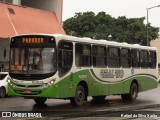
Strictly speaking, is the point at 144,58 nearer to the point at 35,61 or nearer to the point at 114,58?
the point at 114,58

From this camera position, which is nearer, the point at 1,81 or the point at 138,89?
the point at 138,89

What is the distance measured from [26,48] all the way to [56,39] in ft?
4.03

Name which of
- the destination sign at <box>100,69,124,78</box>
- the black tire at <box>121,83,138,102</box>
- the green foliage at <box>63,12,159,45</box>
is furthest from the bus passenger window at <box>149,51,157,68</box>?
the green foliage at <box>63,12,159,45</box>

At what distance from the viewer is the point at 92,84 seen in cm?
2036

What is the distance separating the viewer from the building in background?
3431cm

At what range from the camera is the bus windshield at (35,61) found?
17719 mm

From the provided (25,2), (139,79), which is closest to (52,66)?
(139,79)

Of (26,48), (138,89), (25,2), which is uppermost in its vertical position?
(25,2)

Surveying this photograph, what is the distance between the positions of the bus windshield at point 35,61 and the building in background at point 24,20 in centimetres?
1467

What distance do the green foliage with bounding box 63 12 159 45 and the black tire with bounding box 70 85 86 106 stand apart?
50652mm

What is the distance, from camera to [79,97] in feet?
63.9

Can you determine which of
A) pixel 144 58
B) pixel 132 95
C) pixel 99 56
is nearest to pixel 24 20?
pixel 144 58

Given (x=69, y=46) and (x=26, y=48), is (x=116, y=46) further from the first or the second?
(x=26, y=48)

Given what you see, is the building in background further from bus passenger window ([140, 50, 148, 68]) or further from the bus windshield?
the bus windshield
